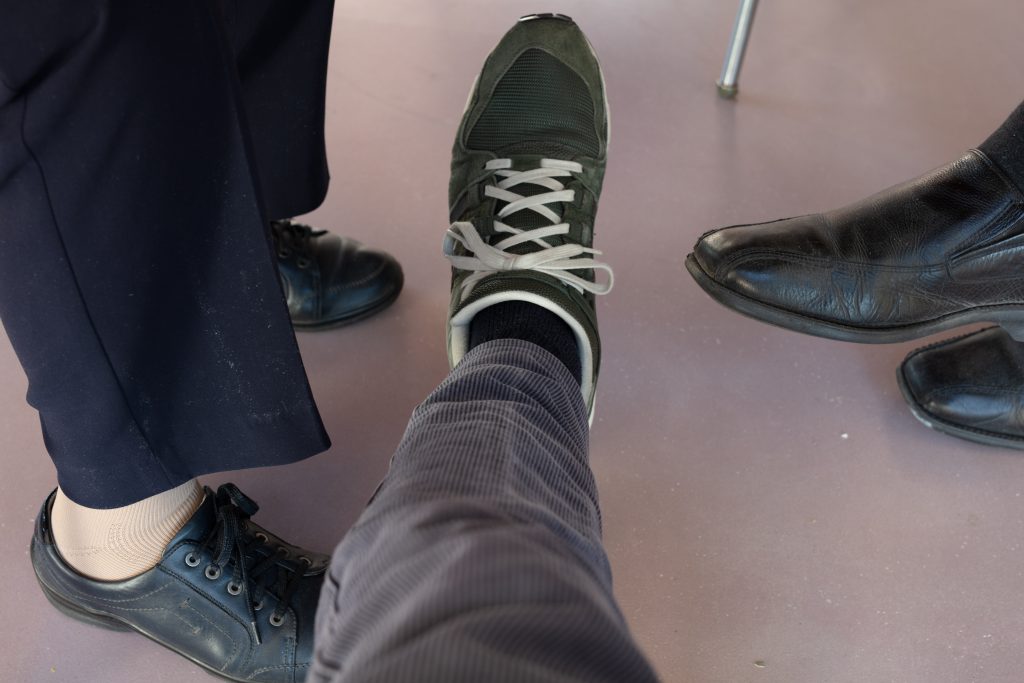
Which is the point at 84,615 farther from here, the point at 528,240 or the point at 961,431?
the point at 961,431

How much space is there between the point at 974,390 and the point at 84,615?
80 cm

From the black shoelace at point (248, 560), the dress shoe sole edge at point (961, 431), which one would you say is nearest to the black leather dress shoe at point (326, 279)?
the black shoelace at point (248, 560)

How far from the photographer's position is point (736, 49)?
44.6 inches

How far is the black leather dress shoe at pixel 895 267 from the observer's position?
71 cm

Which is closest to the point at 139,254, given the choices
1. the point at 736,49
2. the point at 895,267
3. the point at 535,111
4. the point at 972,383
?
the point at 535,111

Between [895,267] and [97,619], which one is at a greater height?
[895,267]

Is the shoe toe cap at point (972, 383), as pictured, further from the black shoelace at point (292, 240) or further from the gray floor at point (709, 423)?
the black shoelace at point (292, 240)

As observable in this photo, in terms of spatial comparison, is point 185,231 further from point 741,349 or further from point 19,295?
point 741,349

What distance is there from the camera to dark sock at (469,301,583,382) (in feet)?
2.06

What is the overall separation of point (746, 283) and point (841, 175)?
0.42 metres

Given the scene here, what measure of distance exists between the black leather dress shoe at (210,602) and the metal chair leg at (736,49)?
0.94 metres

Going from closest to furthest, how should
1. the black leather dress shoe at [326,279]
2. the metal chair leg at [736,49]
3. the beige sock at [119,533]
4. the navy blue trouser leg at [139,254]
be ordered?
1. the navy blue trouser leg at [139,254]
2. the beige sock at [119,533]
3. the black leather dress shoe at [326,279]
4. the metal chair leg at [736,49]

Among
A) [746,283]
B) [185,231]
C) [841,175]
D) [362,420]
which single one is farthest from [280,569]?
[841,175]

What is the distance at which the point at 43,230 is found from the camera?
0.41 metres
